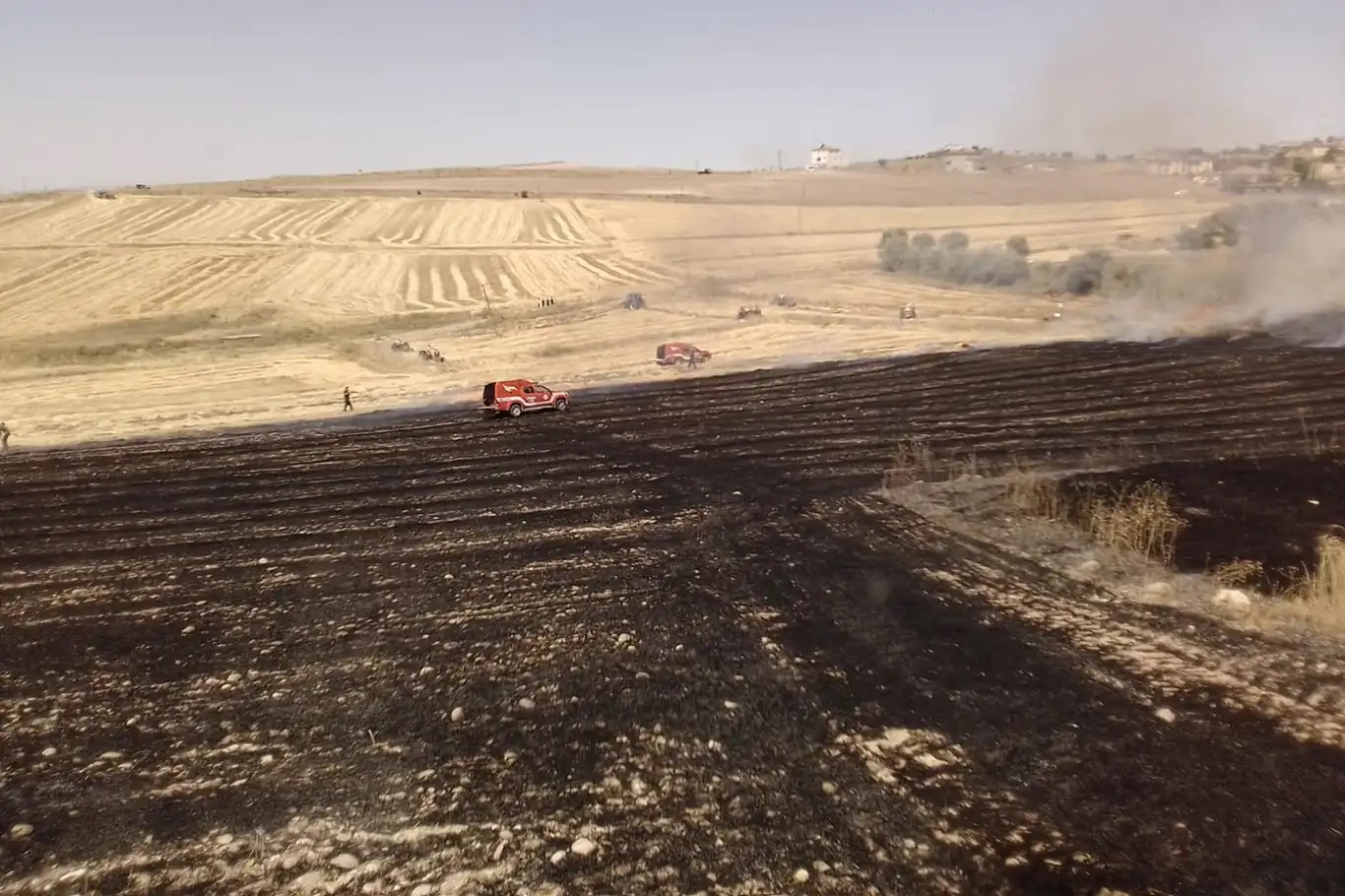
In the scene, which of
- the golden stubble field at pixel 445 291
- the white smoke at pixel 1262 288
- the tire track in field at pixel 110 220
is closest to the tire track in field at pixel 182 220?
the golden stubble field at pixel 445 291

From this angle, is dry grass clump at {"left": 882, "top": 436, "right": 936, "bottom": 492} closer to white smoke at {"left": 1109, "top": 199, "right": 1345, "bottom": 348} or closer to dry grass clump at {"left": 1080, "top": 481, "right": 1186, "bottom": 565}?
dry grass clump at {"left": 1080, "top": 481, "right": 1186, "bottom": 565}

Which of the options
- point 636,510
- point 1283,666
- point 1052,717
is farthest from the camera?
point 636,510

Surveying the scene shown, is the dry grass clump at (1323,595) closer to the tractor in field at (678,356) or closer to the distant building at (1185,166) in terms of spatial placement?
the tractor in field at (678,356)

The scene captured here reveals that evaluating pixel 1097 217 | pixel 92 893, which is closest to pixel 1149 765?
pixel 92 893

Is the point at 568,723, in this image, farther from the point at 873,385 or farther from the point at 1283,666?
the point at 873,385

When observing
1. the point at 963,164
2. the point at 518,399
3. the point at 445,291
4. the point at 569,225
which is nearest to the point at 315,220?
the point at 569,225

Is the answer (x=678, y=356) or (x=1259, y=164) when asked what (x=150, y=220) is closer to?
(x=678, y=356)
